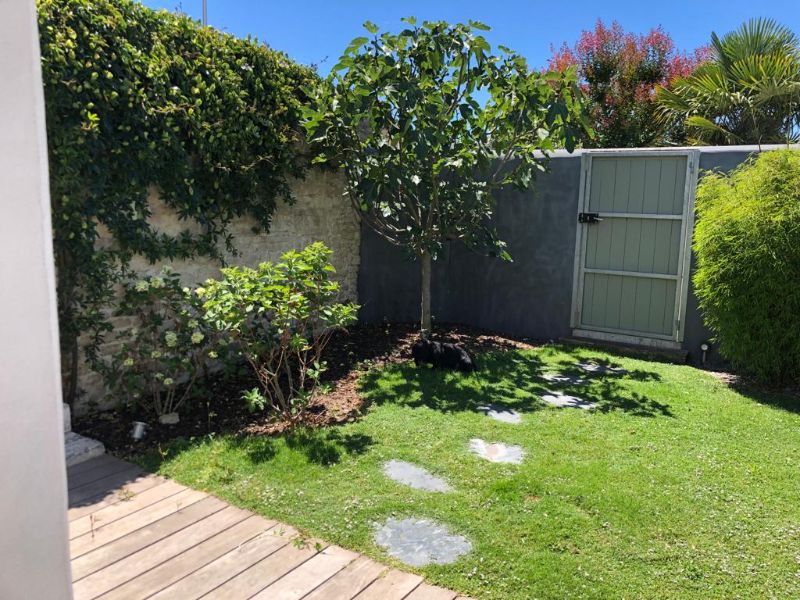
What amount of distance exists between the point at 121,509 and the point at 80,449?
2.71 feet

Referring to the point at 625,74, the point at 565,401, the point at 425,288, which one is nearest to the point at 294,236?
the point at 425,288

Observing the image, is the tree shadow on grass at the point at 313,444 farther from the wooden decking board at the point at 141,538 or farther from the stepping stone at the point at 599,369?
the stepping stone at the point at 599,369

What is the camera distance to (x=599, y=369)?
18.6 feet

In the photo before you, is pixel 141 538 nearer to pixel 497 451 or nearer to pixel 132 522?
pixel 132 522

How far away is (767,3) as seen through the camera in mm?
9555

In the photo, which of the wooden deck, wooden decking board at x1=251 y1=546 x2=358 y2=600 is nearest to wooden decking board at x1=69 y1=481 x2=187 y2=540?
the wooden deck

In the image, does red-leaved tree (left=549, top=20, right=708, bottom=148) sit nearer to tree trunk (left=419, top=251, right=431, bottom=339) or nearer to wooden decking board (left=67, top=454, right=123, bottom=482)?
tree trunk (left=419, top=251, right=431, bottom=339)

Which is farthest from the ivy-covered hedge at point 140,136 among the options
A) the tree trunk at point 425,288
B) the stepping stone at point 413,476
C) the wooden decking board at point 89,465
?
the stepping stone at point 413,476

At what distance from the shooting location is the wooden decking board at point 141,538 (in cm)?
249

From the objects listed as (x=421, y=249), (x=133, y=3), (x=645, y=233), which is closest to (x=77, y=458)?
(x=133, y=3)

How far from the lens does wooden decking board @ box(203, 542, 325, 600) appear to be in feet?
7.68

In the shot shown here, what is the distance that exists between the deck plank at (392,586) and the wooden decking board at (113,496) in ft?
4.89

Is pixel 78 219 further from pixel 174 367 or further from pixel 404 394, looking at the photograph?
pixel 404 394

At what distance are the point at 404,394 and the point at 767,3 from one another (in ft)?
30.5
